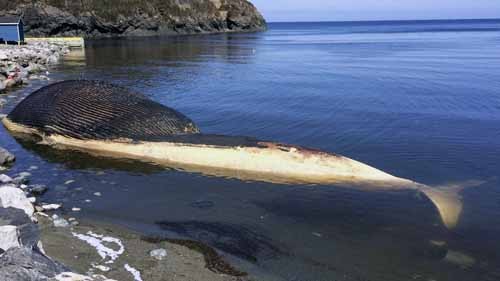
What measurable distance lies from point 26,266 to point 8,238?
1221 millimetres

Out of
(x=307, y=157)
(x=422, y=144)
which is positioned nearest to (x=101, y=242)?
(x=307, y=157)

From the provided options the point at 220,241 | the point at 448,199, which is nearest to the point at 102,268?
the point at 220,241

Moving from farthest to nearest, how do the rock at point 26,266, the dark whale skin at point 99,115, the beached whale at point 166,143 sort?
the dark whale skin at point 99,115 < the beached whale at point 166,143 < the rock at point 26,266

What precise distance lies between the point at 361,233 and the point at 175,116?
7.39 meters

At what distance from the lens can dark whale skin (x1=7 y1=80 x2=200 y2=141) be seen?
14.4 metres

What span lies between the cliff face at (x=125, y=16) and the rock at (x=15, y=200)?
292 ft

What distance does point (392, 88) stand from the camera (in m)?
26.9

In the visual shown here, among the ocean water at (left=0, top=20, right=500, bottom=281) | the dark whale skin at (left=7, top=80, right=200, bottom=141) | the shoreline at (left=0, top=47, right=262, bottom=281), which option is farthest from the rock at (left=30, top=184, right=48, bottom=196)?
the dark whale skin at (left=7, top=80, right=200, bottom=141)

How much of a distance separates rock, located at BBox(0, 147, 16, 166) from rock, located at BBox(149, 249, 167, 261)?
6.90 meters

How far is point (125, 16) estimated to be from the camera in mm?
103938

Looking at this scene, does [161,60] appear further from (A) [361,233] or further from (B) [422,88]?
(A) [361,233]

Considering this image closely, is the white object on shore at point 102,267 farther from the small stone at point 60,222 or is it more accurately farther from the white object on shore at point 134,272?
the small stone at point 60,222

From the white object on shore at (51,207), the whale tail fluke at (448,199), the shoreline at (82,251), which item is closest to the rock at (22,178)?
the shoreline at (82,251)

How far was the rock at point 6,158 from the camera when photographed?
43.3ft
